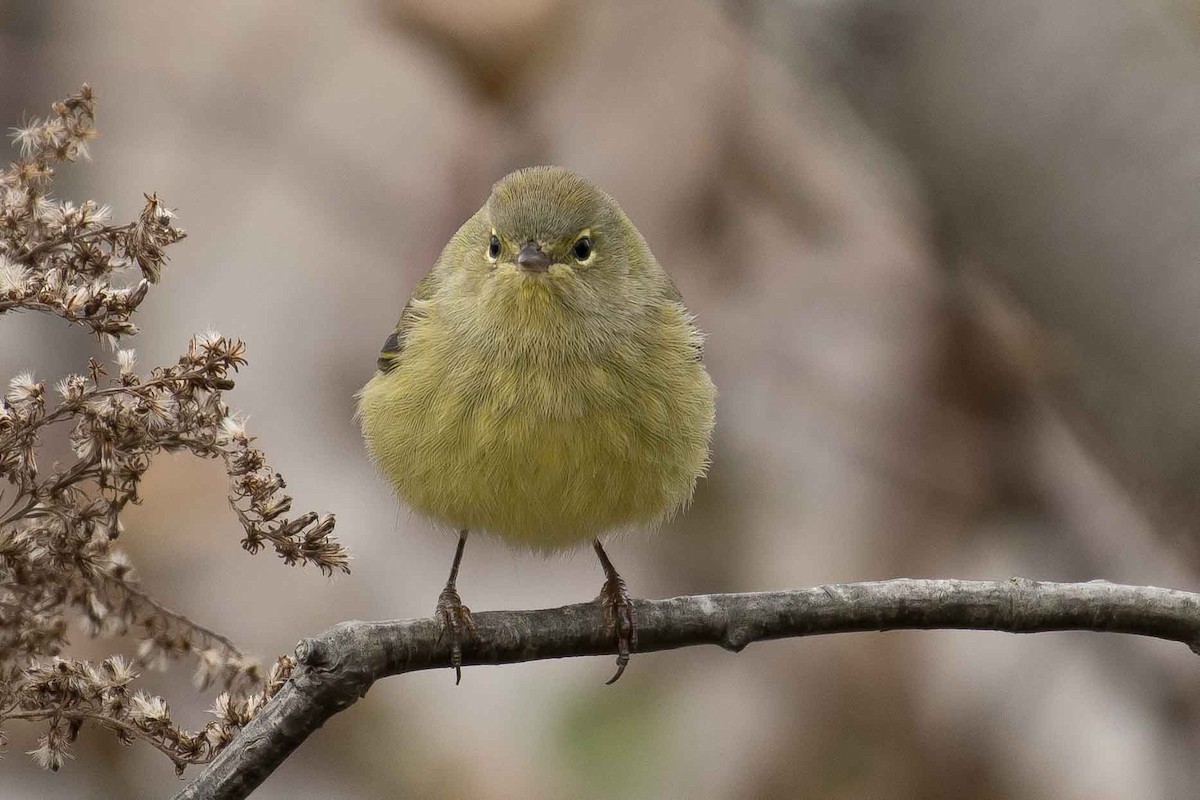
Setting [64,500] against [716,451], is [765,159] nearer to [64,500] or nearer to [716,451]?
[716,451]

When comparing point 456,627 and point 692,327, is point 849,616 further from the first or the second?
point 692,327

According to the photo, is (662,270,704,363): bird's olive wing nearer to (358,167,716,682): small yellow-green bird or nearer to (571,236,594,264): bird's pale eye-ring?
(358,167,716,682): small yellow-green bird

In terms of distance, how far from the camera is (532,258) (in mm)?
3680

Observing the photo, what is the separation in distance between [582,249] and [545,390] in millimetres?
584

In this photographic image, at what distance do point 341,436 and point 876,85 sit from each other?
2704mm

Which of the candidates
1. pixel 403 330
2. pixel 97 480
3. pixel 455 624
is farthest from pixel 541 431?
pixel 97 480

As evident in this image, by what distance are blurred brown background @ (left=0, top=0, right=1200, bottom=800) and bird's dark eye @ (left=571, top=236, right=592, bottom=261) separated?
902 millimetres

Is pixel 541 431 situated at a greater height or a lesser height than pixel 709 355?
lesser

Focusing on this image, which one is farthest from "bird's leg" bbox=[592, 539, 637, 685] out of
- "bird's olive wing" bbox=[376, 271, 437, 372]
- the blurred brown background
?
the blurred brown background

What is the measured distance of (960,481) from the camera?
517cm

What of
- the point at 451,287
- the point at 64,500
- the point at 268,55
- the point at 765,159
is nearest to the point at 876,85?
the point at 451,287

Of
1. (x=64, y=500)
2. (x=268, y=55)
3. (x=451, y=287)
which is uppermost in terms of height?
(x=268, y=55)

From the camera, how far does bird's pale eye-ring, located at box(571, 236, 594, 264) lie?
151 inches

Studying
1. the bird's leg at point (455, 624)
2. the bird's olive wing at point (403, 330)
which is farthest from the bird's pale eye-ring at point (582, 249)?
the bird's leg at point (455, 624)
